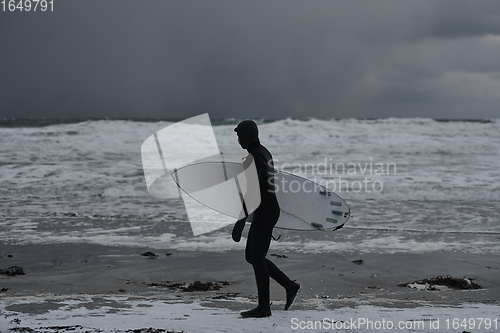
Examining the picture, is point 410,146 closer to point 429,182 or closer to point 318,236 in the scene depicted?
point 429,182

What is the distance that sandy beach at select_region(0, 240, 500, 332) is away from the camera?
3.78 meters

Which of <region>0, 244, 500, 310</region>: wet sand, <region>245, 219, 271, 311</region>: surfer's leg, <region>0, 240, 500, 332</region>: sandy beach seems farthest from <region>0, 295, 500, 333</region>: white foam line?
<region>0, 244, 500, 310</region>: wet sand

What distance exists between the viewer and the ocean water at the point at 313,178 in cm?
748

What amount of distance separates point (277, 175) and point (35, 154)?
662 inches

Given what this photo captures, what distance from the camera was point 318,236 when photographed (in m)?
7.73

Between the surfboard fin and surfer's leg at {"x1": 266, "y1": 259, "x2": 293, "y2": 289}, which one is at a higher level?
the surfboard fin

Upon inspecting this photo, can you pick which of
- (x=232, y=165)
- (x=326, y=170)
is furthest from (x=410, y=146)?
(x=232, y=165)

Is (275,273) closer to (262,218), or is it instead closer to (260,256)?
(260,256)

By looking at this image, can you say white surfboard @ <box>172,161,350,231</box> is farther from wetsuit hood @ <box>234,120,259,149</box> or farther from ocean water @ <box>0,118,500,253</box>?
ocean water @ <box>0,118,500,253</box>

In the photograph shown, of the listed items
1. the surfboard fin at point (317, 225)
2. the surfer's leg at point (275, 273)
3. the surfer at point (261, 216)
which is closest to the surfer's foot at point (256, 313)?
the surfer at point (261, 216)

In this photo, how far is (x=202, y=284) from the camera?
17.0ft

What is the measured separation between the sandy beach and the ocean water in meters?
0.64

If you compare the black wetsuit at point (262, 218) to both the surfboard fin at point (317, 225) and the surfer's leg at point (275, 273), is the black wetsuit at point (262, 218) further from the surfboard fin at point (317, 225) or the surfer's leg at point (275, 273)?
the surfboard fin at point (317, 225)

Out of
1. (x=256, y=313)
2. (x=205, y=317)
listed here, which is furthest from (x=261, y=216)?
(x=205, y=317)
